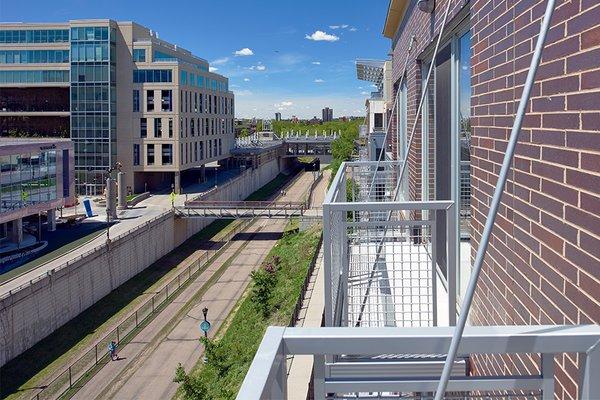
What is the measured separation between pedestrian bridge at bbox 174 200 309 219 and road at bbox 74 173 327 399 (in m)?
Result: 2.60

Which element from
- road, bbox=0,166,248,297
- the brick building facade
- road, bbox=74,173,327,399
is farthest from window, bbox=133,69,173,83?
the brick building facade

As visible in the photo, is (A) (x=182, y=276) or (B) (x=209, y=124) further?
(B) (x=209, y=124)

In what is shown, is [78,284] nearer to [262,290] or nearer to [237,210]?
[262,290]

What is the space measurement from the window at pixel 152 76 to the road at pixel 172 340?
639 inches

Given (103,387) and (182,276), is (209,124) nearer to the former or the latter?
(182,276)

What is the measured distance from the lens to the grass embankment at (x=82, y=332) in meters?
18.9

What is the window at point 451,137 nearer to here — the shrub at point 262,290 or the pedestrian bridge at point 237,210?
the shrub at point 262,290

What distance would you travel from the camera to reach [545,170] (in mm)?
2580

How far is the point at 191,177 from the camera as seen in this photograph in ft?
180

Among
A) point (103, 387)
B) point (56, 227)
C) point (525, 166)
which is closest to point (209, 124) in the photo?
point (56, 227)

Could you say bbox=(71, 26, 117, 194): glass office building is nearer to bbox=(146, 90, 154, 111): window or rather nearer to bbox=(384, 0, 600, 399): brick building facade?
bbox=(146, 90, 154, 111): window

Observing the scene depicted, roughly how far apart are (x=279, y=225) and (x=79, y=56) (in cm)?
1956

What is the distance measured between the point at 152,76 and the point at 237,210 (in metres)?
14.3

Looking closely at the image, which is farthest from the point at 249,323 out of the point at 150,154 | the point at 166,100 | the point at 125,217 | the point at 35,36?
the point at 35,36
